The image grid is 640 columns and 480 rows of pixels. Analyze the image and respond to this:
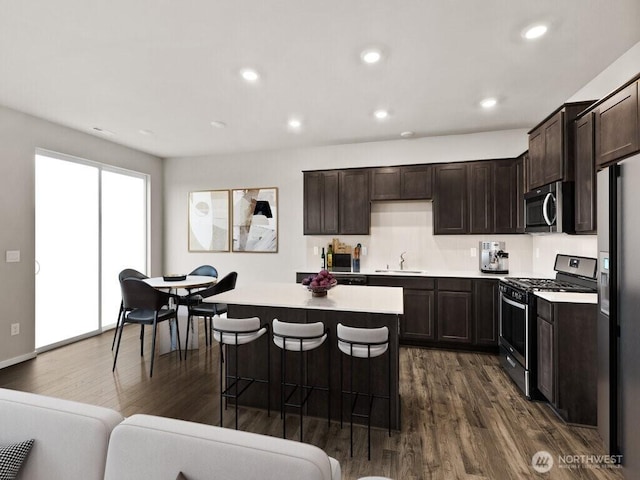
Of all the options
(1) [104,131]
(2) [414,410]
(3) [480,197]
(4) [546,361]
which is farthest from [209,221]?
→ (4) [546,361]

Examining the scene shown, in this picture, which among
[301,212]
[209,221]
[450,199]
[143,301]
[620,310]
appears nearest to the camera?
[620,310]

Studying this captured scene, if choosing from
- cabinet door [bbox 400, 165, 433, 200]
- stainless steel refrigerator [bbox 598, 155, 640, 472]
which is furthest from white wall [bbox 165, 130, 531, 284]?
stainless steel refrigerator [bbox 598, 155, 640, 472]

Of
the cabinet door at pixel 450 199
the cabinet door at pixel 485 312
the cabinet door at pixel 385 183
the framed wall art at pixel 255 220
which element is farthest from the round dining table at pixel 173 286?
the cabinet door at pixel 485 312

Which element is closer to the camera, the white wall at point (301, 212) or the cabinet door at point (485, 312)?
the cabinet door at point (485, 312)

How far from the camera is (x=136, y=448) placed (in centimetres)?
99

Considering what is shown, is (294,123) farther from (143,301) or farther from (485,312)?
(485,312)

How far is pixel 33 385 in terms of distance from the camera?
3066 millimetres

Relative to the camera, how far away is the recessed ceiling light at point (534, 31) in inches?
86.4

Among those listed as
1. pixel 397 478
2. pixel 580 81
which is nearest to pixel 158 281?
pixel 397 478

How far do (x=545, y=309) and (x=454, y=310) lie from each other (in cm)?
142

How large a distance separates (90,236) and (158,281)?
59.6 inches

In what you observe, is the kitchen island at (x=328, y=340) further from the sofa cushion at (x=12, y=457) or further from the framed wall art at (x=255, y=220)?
the framed wall art at (x=255, y=220)

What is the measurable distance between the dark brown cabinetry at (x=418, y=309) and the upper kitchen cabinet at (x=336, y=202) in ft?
3.14

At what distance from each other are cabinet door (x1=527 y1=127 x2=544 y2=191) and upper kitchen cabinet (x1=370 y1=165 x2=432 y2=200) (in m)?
1.21
